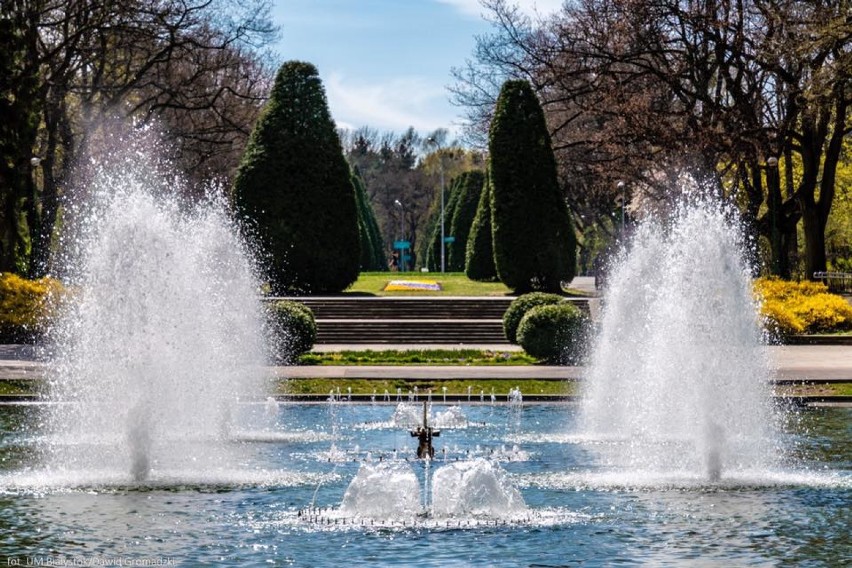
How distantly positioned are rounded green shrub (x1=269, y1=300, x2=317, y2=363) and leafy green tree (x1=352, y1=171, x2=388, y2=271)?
4155cm

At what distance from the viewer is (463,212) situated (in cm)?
7738

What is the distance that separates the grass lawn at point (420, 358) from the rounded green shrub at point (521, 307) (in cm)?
166

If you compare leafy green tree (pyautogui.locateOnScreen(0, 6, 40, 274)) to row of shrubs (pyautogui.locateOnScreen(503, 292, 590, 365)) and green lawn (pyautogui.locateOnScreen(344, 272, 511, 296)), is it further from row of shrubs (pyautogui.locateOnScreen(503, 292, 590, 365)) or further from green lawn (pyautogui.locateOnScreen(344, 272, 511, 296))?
row of shrubs (pyautogui.locateOnScreen(503, 292, 590, 365))

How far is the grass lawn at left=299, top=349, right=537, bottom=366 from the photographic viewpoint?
A: 31.4 metres

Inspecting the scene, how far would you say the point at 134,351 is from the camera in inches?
653

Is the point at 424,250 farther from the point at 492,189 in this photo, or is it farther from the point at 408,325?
the point at 408,325

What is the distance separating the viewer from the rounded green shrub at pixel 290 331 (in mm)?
31312

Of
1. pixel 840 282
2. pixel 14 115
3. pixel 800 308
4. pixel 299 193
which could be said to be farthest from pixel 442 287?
pixel 14 115

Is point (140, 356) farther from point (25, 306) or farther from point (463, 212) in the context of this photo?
point (463, 212)

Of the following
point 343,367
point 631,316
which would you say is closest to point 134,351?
point 343,367

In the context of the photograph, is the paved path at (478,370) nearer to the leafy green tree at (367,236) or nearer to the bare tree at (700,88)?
the bare tree at (700,88)

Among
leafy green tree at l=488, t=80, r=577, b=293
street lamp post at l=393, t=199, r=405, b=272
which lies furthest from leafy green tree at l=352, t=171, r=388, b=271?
leafy green tree at l=488, t=80, r=577, b=293

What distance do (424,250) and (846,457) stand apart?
95.6 metres

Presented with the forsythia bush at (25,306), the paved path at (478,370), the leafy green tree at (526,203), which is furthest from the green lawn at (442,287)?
the paved path at (478,370)
